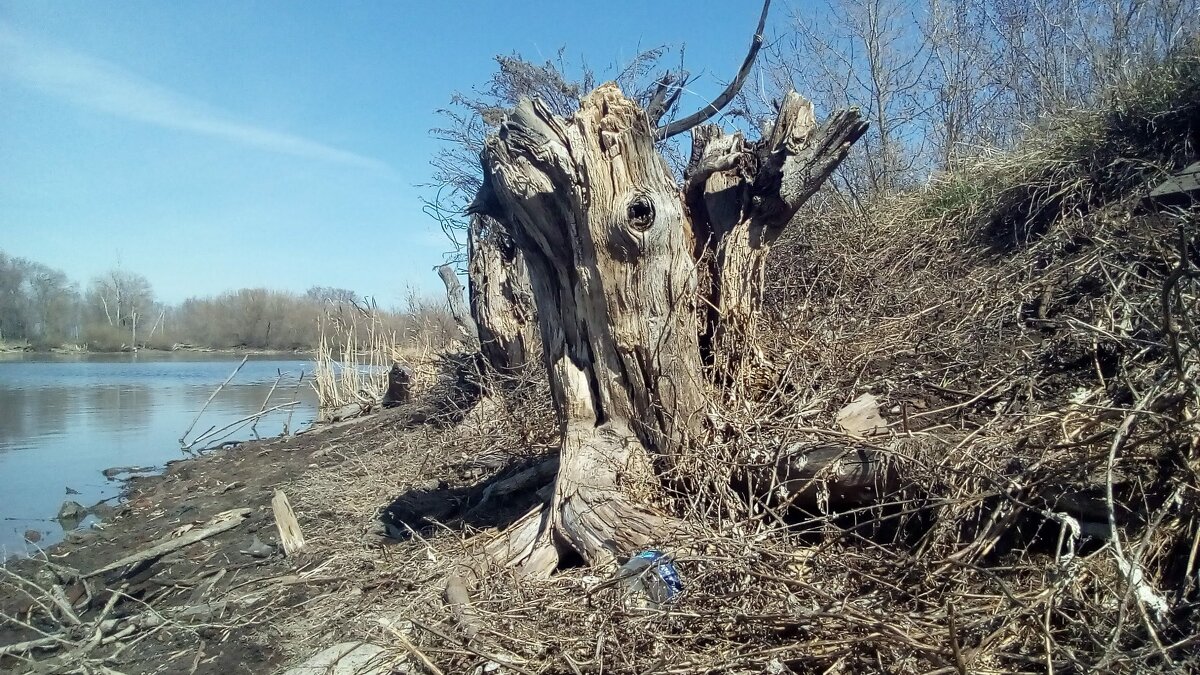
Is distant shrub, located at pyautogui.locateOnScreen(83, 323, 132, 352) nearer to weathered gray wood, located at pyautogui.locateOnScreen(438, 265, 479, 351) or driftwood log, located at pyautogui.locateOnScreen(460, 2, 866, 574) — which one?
weathered gray wood, located at pyautogui.locateOnScreen(438, 265, 479, 351)

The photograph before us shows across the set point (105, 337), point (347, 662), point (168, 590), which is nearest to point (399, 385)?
point (168, 590)

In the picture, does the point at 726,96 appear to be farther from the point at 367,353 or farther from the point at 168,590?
the point at 367,353

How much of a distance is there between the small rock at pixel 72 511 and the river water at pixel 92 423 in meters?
0.13

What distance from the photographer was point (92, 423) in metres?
17.2

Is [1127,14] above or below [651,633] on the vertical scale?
above

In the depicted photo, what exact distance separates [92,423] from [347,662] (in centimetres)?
1639

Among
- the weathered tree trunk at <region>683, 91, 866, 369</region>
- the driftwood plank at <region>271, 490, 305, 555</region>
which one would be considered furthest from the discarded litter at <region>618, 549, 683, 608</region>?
the driftwood plank at <region>271, 490, 305, 555</region>

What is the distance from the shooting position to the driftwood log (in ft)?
14.8

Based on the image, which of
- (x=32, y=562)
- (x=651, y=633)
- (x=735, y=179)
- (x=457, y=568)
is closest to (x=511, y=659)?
(x=651, y=633)

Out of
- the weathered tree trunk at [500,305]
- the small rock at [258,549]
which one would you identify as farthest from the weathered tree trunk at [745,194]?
the weathered tree trunk at [500,305]

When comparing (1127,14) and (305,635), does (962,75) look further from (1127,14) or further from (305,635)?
(305,635)

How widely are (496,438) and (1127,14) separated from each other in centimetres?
1049

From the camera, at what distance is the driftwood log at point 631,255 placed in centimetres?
451

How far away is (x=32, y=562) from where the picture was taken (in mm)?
7398
